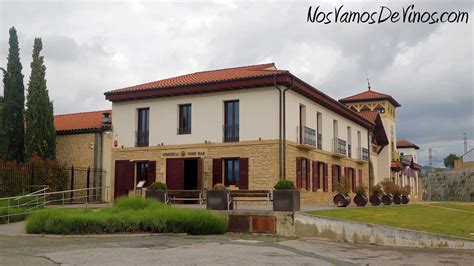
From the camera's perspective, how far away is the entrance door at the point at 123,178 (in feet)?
88.0

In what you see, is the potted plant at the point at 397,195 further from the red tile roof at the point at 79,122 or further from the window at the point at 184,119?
the red tile roof at the point at 79,122

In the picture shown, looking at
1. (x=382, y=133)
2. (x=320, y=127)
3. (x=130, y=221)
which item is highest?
(x=382, y=133)

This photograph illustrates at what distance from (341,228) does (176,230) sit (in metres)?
5.31

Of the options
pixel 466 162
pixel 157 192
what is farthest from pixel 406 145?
pixel 157 192

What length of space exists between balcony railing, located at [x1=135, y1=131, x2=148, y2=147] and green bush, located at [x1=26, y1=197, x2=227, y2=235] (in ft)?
32.2

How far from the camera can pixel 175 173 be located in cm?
2552

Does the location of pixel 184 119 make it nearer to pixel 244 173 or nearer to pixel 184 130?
pixel 184 130

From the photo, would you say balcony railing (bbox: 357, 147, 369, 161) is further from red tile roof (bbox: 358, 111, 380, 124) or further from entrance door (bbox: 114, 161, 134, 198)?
entrance door (bbox: 114, 161, 134, 198)

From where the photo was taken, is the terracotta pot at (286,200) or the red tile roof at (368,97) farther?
the red tile roof at (368,97)

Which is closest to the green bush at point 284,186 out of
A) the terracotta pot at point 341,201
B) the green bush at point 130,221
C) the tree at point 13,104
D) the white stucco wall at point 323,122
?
the green bush at point 130,221

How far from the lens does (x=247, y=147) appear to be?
24.0 metres

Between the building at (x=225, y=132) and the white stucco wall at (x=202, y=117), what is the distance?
0.15 ft

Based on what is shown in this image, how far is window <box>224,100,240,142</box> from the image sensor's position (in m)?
24.7

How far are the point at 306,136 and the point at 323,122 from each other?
3.60 meters
